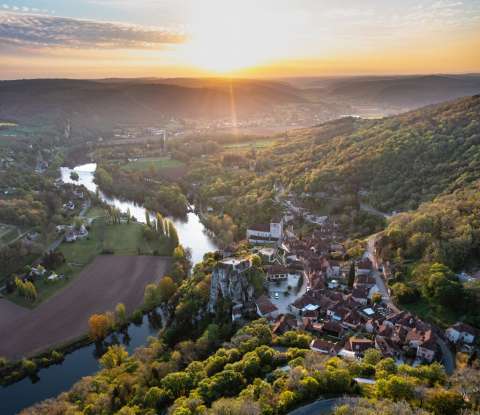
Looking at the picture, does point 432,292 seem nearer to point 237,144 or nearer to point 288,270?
point 288,270

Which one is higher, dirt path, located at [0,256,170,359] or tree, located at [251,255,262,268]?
tree, located at [251,255,262,268]

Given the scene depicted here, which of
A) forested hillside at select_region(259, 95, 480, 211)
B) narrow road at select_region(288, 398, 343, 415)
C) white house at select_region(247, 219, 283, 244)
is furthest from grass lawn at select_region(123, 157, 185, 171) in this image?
narrow road at select_region(288, 398, 343, 415)

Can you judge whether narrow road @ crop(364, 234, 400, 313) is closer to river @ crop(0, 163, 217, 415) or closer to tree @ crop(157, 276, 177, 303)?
tree @ crop(157, 276, 177, 303)

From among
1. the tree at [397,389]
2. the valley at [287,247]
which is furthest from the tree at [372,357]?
the tree at [397,389]

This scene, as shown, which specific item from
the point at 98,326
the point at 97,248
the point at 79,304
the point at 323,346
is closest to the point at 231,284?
the point at 323,346

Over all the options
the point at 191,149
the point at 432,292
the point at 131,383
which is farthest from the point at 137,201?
the point at 432,292

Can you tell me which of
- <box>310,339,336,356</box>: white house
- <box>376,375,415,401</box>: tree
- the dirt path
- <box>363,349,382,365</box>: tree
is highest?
<box>376,375,415,401</box>: tree
